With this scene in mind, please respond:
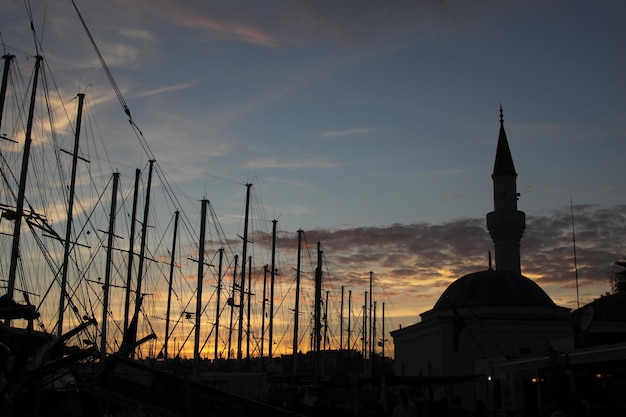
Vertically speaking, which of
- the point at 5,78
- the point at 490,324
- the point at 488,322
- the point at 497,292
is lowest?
the point at 490,324

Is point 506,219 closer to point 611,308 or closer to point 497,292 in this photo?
point 497,292

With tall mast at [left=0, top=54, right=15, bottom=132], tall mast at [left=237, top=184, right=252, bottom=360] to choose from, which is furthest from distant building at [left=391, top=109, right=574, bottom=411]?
tall mast at [left=0, top=54, right=15, bottom=132]

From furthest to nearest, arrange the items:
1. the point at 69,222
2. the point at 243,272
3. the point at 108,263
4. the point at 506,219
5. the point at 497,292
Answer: the point at 506,219, the point at 497,292, the point at 243,272, the point at 108,263, the point at 69,222

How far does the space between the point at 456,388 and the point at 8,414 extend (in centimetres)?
4072

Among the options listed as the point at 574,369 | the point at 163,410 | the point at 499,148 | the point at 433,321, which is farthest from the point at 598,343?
the point at 499,148

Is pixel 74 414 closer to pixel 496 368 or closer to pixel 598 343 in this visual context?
pixel 598 343

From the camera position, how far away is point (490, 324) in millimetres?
55469

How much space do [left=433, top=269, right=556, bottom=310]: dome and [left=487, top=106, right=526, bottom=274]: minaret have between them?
13.1 feet

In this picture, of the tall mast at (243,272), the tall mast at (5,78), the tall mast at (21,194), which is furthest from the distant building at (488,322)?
the tall mast at (5,78)

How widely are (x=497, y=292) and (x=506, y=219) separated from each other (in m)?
8.31

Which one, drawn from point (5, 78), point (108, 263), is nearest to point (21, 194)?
point (5, 78)

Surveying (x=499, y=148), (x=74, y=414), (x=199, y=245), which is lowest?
(x=74, y=414)

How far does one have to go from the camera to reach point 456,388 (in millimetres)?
51531

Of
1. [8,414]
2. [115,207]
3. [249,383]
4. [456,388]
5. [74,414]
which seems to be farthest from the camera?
[456,388]
